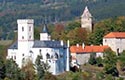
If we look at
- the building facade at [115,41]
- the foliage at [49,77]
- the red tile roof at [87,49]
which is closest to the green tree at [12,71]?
the foliage at [49,77]

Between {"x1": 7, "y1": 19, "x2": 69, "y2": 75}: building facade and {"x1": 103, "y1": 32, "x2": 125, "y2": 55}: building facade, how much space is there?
9.87 meters

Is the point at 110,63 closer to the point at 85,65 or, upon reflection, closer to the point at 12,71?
the point at 85,65

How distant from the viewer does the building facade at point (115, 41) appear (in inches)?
3053

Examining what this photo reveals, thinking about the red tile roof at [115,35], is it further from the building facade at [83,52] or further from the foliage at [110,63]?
the foliage at [110,63]

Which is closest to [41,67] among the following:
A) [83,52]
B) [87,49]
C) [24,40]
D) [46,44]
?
[46,44]

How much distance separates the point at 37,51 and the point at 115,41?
13.7 m

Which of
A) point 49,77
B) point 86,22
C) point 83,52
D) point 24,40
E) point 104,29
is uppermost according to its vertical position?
point 86,22

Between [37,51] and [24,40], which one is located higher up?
[24,40]

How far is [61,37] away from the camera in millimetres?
81438

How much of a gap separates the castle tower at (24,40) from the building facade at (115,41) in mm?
12596

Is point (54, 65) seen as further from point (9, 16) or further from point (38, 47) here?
point (9, 16)

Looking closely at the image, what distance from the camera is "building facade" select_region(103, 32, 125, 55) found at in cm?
7755

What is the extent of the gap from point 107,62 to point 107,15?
93928 mm

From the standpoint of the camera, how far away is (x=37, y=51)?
67.4 m
